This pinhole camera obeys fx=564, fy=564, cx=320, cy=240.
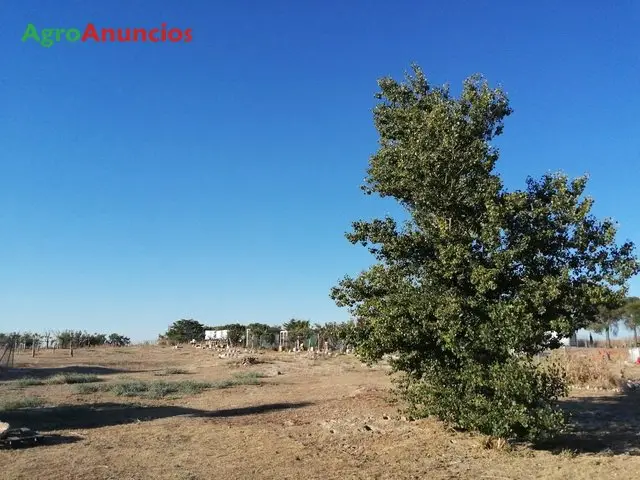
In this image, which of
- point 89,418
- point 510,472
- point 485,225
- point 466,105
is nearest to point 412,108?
point 466,105

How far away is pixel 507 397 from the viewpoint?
9.36m

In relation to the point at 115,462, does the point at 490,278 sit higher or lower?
higher

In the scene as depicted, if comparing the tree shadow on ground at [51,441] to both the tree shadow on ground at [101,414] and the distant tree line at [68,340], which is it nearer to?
the tree shadow on ground at [101,414]

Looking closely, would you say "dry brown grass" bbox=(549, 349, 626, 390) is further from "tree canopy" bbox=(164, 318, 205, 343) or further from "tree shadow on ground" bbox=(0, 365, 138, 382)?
"tree canopy" bbox=(164, 318, 205, 343)

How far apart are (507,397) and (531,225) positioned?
3108mm

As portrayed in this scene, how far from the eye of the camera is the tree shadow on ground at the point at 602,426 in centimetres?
1080

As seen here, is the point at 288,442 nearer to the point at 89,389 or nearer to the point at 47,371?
the point at 89,389

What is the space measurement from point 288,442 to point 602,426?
7.61 m

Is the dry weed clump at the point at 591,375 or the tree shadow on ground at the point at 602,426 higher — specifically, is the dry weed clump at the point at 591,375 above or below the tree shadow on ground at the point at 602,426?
above

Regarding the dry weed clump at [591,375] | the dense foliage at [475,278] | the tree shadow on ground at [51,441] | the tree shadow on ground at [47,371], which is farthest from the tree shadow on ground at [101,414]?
the tree shadow on ground at [47,371]

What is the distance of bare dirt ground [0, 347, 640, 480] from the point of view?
923cm

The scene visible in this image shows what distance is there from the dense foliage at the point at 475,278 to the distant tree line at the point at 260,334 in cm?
2095

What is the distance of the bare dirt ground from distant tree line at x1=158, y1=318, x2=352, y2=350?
52.7 ft

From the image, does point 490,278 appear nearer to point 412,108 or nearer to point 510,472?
point 510,472
